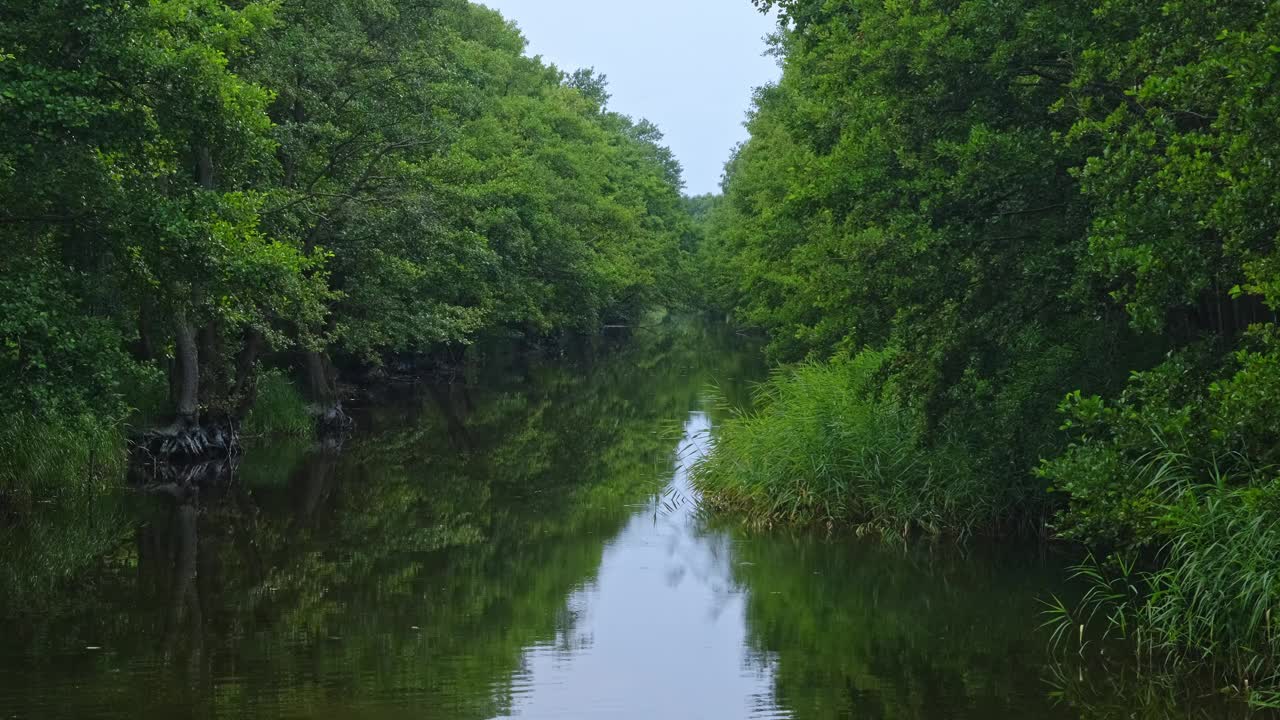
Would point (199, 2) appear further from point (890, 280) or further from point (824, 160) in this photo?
point (890, 280)

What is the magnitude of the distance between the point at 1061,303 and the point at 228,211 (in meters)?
11.0

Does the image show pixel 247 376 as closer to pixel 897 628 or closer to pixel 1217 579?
pixel 897 628

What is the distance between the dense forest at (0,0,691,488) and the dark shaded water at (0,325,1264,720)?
220 cm

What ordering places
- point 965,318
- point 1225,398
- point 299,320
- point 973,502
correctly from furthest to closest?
1. point 299,320
2. point 973,502
3. point 965,318
4. point 1225,398

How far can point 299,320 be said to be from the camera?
958 inches

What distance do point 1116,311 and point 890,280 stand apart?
2550mm

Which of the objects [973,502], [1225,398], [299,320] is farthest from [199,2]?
[1225,398]

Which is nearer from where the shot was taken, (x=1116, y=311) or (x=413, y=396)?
(x=1116, y=311)

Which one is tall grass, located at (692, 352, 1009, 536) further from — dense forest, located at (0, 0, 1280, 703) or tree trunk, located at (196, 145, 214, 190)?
tree trunk, located at (196, 145, 214, 190)

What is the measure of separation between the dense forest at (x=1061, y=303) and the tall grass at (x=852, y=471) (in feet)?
0.14

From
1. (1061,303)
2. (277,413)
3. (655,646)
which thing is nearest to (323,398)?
(277,413)

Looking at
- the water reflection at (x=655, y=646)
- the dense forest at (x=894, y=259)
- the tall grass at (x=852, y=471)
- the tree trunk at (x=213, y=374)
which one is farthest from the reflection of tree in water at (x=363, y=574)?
the tall grass at (x=852, y=471)

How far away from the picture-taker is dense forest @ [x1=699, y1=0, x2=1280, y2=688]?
372 inches

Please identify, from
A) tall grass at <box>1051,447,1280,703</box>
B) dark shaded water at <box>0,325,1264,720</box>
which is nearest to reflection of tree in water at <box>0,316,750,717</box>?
dark shaded water at <box>0,325,1264,720</box>
